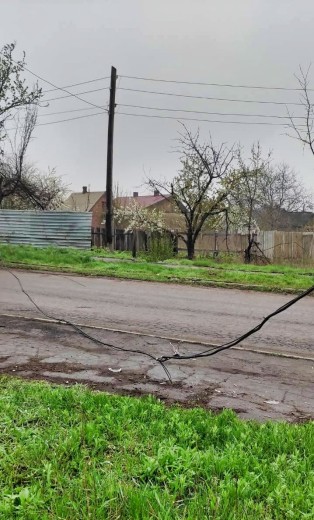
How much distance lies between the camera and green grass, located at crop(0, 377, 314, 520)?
2.41 meters

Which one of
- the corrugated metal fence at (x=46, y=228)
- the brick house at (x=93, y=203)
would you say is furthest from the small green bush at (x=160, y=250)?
the brick house at (x=93, y=203)

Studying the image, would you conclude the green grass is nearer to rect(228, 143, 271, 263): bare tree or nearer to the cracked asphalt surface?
the cracked asphalt surface

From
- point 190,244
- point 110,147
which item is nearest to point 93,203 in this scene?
point 110,147

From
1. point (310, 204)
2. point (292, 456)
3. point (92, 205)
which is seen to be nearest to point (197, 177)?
point (292, 456)

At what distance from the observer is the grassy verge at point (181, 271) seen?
13219mm

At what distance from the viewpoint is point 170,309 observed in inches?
355

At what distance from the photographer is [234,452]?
9.86ft

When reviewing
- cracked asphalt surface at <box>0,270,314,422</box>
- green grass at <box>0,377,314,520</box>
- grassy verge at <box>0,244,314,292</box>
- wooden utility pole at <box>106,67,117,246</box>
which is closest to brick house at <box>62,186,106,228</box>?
wooden utility pole at <box>106,67,117,246</box>

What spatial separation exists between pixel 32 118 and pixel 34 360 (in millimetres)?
26198

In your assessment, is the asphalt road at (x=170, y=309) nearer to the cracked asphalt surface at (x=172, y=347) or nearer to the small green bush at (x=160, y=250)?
the cracked asphalt surface at (x=172, y=347)

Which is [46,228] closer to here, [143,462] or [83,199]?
[143,462]

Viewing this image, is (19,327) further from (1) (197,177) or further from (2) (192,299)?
(1) (197,177)

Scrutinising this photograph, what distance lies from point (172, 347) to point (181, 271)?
29.8 ft

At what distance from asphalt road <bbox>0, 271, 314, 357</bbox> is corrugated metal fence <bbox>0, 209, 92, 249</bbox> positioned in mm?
10542
